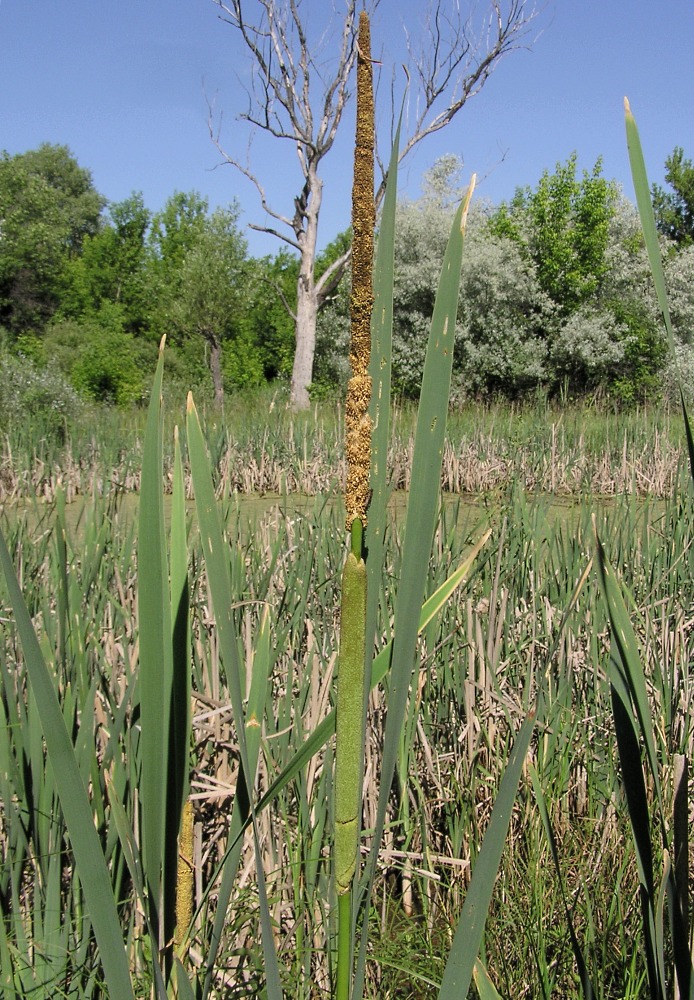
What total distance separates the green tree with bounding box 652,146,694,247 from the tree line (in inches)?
2.8

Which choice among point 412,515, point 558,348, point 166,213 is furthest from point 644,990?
point 166,213

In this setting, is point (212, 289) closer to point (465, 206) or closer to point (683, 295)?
point (683, 295)

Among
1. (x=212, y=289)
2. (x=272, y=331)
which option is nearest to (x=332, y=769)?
(x=212, y=289)

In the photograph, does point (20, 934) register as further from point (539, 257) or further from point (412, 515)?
point (539, 257)

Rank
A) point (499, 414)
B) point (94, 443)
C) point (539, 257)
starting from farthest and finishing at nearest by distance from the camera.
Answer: point (539, 257) < point (499, 414) < point (94, 443)

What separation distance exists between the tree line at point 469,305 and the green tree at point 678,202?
71 millimetres

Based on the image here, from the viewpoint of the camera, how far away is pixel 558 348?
1509cm

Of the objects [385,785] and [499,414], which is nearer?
[385,785]

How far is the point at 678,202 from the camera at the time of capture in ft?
91.1

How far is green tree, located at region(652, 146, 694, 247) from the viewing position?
27294mm

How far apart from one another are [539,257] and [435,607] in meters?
18.0

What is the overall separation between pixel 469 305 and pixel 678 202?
17.0 meters

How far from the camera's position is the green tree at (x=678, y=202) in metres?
27.3

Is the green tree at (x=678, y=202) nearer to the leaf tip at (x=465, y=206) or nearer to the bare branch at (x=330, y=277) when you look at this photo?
the bare branch at (x=330, y=277)
